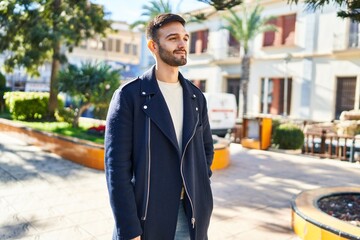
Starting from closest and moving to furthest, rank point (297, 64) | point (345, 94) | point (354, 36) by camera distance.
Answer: point (354, 36), point (345, 94), point (297, 64)

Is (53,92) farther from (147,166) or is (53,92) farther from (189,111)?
(147,166)

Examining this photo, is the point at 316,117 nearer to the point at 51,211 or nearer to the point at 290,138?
the point at 290,138

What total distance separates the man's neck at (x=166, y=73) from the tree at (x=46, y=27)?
928 cm

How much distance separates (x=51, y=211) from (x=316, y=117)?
18338 mm

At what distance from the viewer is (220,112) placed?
14.2m

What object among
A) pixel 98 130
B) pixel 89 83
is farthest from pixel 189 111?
pixel 89 83

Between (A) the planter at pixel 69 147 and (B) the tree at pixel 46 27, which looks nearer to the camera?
(A) the planter at pixel 69 147

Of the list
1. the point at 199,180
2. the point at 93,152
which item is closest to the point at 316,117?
the point at 93,152

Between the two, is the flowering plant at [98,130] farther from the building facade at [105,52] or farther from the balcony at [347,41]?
the building facade at [105,52]

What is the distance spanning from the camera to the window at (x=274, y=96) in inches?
872

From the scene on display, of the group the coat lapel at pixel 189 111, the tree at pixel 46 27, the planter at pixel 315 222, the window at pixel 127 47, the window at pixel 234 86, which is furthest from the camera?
the window at pixel 127 47

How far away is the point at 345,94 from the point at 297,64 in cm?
339

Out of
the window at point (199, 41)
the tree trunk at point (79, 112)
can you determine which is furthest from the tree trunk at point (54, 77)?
the window at point (199, 41)

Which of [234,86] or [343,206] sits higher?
[234,86]
